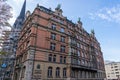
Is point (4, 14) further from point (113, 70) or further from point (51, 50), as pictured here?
point (113, 70)

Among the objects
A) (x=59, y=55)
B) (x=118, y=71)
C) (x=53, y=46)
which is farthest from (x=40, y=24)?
(x=118, y=71)

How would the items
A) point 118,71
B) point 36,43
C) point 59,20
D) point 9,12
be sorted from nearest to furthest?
point 9,12, point 36,43, point 59,20, point 118,71

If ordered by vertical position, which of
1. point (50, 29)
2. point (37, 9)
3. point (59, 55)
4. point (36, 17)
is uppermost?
point (37, 9)

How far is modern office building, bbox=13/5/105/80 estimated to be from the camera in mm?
24675

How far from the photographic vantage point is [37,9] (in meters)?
28.7

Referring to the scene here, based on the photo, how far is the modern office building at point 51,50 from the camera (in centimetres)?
2467

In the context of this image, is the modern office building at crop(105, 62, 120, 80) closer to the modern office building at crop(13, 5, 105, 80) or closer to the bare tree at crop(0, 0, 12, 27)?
the modern office building at crop(13, 5, 105, 80)

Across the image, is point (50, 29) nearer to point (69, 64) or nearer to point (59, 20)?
point (59, 20)

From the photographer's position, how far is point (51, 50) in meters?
27.5

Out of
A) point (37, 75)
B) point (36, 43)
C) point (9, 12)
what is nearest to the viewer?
point (9, 12)

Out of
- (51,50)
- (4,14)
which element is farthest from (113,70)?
(4,14)

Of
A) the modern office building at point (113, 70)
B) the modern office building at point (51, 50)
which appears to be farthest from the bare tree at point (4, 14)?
the modern office building at point (113, 70)

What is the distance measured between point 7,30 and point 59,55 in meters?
18.8

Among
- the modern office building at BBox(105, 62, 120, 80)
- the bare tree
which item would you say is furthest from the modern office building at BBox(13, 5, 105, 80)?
the modern office building at BBox(105, 62, 120, 80)
